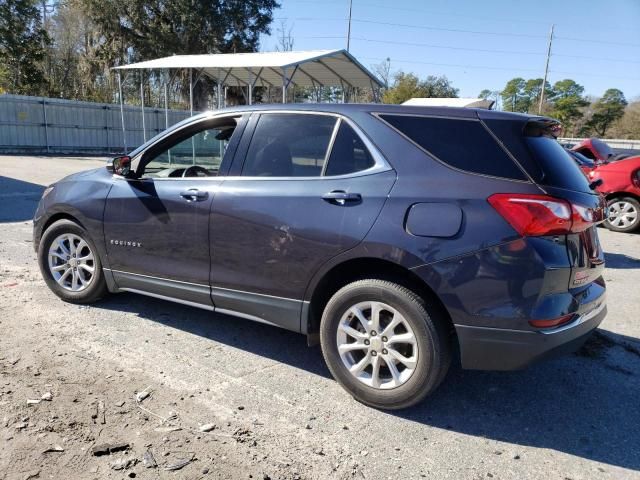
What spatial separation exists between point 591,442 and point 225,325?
2.82 metres

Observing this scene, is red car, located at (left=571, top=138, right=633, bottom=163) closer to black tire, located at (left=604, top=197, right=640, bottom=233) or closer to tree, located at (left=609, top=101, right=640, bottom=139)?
black tire, located at (left=604, top=197, right=640, bottom=233)

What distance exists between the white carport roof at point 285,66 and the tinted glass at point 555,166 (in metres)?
11.9

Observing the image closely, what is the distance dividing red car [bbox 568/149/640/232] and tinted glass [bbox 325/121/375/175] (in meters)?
7.69

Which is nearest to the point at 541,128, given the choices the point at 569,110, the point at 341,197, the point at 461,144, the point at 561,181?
the point at 561,181


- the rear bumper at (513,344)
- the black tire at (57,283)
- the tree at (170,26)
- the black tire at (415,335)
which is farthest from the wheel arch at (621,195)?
the tree at (170,26)

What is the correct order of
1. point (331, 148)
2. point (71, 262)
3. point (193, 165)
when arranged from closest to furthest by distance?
1. point (331, 148)
2. point (193, 165)
3. point (71, 262)

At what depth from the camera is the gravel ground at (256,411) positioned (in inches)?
102

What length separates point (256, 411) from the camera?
3.04m

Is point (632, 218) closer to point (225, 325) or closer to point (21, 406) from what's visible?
point (225, 325)

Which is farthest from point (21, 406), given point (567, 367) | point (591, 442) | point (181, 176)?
point (567, 367)

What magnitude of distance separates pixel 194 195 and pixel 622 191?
890cm

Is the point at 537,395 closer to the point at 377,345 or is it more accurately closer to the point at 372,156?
the point at 377,345

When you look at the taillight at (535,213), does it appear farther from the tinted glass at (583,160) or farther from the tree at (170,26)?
the tree at (170,26)

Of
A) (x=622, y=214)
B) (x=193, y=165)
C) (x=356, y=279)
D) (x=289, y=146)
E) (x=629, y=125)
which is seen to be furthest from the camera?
(x=629, y=125)
